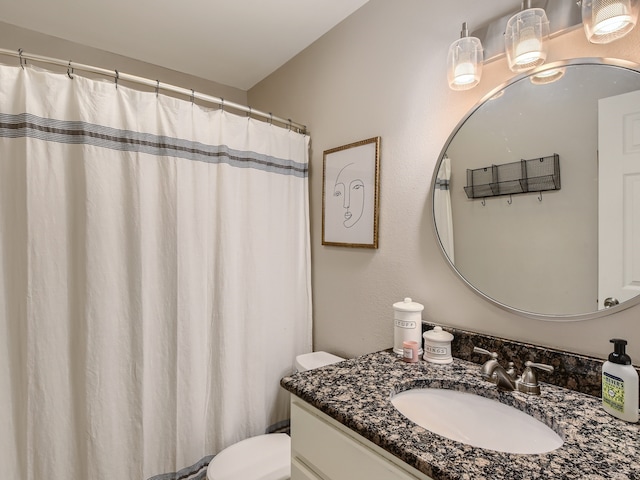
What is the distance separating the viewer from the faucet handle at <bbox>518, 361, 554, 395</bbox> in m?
0.93

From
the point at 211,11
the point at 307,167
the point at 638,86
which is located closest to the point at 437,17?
the point at 638,86

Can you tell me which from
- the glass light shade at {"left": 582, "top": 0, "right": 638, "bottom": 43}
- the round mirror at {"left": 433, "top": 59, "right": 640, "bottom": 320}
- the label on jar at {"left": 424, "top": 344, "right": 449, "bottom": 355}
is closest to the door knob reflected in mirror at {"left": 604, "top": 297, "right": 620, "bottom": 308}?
the round mirror at {"left": 433, "top": 59, "right": 640, "bottom": 320}

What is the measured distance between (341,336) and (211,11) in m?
1.77

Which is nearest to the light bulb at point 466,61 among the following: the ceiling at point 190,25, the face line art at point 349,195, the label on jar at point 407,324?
the face line art at point 349,195

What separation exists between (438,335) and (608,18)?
1.01 metres

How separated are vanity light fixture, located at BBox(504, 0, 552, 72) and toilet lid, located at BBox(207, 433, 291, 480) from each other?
1.68m

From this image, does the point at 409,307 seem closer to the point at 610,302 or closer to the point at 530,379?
the point at 530,379

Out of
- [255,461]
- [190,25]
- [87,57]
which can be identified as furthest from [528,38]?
[87,57]

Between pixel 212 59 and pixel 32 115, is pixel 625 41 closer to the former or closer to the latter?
pixel 32 115

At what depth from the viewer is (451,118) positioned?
1.27 meters

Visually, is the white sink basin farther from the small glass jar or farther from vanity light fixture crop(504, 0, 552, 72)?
vanity light fixture crop(504, 0, 552, 72)

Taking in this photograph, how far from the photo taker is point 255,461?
1.37 meters

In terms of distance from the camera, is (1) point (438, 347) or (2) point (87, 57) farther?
(2) point (87, 57)

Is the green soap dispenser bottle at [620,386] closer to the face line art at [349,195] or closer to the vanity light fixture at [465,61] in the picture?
the vanity light fixture at [465,61]
